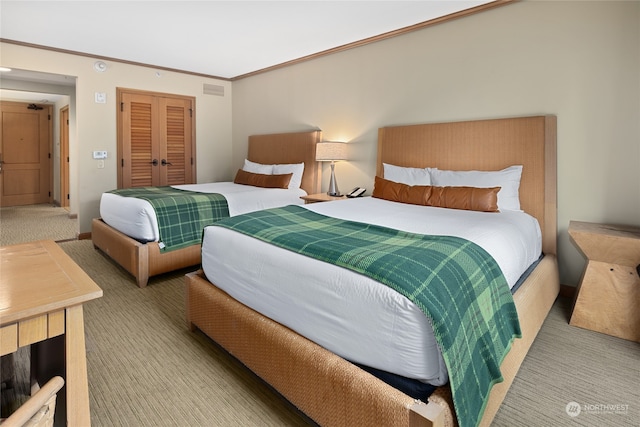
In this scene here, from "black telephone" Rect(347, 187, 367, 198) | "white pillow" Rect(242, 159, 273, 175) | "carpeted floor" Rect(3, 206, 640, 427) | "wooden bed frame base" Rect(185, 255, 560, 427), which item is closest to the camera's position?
"wooden bed frame base" Rect(185, 255, 560, 427)

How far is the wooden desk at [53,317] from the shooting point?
40.0 inches

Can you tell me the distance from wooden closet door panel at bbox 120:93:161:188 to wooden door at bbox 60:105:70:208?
2780mm

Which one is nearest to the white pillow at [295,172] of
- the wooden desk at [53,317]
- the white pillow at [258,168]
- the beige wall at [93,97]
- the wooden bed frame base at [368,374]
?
the white pillow at [258,168]

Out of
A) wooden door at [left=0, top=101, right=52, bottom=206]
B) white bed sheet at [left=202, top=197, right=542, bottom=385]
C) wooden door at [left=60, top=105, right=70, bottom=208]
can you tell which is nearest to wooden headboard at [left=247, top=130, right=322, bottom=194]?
white bed sheet at [left=202, top=197, right=542, bottom=385]

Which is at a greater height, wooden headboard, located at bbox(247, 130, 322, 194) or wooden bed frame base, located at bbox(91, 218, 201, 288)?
wooden headboard, located at bbox(247, 130, 322, 194)

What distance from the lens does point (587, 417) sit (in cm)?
162

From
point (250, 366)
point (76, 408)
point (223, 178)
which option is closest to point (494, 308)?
point (250, 366)

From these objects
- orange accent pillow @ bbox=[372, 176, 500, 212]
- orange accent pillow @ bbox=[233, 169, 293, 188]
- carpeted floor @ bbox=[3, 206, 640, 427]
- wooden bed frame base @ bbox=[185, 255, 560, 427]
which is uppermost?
orange accent pillow @ bbox=[233, 169, 293, 188]

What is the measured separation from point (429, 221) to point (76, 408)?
2.01 metres

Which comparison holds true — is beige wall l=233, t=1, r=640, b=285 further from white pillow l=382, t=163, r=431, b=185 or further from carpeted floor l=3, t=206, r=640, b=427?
carpeted floor l=3, t=206, r=640, b=427

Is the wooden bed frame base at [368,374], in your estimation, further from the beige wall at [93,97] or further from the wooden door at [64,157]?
the wooden door at [64,157]

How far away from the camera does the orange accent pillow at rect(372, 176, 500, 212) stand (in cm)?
278

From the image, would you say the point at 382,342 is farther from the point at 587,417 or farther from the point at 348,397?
the point at 587,417

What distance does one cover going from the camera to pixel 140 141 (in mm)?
5340
